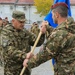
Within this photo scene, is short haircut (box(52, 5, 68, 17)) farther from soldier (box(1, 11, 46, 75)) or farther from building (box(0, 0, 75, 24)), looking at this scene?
building (box(0, 0, 75, 24))

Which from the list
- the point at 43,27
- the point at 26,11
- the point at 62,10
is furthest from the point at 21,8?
the point at 62,10

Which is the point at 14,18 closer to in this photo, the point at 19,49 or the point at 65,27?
the point at 19,49

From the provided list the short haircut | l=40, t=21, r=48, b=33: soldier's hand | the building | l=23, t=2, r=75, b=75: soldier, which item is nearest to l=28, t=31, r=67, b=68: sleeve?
l=23, t=2, r=75, b=75: soldier

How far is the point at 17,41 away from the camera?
5.29 metres

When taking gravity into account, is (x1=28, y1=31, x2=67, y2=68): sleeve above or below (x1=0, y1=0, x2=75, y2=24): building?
above

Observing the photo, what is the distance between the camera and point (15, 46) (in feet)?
17.3

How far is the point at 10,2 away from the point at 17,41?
5371cm

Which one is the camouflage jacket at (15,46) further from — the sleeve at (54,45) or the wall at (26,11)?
the wall at (26,11)

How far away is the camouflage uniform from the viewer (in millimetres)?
4160

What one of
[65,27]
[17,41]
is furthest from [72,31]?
[17,41]

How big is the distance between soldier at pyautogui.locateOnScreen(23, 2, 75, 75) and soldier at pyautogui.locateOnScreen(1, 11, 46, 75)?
87cm

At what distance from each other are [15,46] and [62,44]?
50.8 inches

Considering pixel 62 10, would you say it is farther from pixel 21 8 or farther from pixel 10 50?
pixel 21 8

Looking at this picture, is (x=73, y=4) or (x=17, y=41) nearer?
(x=17, y=41)
